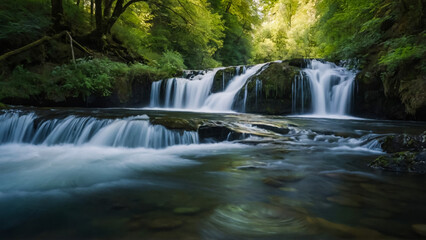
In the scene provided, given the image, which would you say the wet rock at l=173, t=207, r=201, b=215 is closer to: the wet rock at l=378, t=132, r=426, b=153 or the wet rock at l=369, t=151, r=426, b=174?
the wet rock at l=369, t=151, r=426, b=174

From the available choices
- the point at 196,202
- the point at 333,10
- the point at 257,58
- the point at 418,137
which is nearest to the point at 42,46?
the point at 196,202

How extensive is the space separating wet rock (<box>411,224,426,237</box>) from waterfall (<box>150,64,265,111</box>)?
9.44 metres

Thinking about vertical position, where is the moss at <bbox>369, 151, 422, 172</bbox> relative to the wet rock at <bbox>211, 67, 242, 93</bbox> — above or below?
below

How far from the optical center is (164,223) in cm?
158

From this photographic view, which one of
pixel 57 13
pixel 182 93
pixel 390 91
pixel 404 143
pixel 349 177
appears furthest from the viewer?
pixel 182 93

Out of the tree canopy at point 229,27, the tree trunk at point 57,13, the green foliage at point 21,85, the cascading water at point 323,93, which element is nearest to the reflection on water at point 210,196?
the cascading water at point 323,93

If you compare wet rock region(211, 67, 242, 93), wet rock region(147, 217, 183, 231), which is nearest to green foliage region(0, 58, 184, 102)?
wet rock region(211, 67, 242, 93)

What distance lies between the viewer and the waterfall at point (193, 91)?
36.3ft

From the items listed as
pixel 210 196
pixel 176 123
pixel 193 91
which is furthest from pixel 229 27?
pixel 210 196

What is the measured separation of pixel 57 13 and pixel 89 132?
26.2 ft

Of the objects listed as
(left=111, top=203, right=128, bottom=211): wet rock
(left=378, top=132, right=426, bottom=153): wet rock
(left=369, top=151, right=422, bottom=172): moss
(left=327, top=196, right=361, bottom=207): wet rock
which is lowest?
(left=111, top=203, right=128, bottom=211): wet rock

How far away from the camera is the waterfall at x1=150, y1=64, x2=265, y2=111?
36.3 ft

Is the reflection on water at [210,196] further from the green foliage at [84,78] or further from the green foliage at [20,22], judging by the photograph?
the green foliage at [20,22]

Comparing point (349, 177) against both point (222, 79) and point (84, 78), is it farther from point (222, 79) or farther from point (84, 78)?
point (84, 78)
